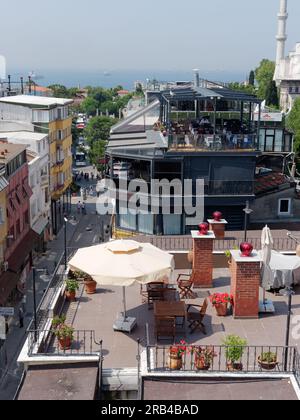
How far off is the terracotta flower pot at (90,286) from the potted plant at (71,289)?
0.53 meters

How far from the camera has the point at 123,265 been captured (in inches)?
636

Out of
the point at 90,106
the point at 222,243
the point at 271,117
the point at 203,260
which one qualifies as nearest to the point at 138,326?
the point at 203,260

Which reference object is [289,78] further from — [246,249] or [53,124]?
[246,249]

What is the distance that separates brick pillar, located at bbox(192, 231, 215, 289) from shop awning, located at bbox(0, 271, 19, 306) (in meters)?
15.5

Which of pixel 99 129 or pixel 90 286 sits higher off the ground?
pixel 90 286

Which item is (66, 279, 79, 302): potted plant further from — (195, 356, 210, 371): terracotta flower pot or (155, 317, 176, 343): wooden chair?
(195, 356, 210, 371): terracotta flower pot

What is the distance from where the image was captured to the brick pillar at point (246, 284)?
16797mm

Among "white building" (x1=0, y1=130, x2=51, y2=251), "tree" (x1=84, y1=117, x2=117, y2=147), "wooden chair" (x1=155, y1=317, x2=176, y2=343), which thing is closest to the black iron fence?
"wooden chair" (x1=155, y1=317, x2=176, y2=343)

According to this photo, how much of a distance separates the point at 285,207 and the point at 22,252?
1815 cm

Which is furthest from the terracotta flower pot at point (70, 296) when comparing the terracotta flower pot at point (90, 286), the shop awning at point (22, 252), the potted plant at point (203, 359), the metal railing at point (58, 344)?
the shop awning at point (22, 252)

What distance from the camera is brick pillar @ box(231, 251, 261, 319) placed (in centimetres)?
1680

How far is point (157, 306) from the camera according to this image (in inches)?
646

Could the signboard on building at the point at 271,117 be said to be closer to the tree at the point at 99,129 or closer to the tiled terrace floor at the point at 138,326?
the tiled terrace floor at the point at 138,326

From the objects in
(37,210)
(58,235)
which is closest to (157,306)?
(37,210)
